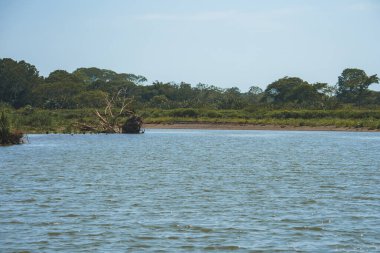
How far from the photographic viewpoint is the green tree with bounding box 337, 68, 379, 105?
143m

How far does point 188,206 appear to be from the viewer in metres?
22.5

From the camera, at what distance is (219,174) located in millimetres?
34906

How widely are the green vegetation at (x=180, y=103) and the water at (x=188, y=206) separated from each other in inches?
1623

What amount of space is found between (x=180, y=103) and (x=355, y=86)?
44401 millimetres

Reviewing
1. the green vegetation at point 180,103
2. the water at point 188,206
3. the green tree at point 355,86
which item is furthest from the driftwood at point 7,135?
the green tree at point 355,86

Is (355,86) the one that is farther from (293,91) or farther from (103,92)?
(103,92)

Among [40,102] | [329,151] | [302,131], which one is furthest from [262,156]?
[40,102]

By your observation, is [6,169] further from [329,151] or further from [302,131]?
[302,131]

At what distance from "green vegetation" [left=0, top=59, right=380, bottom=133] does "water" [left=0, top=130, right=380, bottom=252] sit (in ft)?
135

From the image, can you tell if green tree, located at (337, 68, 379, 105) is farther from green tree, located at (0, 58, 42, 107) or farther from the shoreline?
green tree, located at (0, 58, 42, 107)

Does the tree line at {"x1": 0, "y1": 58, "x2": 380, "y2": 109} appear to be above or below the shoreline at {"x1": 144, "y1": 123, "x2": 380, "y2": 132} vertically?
above

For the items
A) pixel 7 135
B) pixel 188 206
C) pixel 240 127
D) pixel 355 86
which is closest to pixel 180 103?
pixel 240 127

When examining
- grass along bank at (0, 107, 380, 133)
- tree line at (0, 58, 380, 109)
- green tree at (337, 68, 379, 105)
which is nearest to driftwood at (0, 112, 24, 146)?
grass along bank at (0, 107, 380, 133)

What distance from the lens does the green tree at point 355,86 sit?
143250mm
